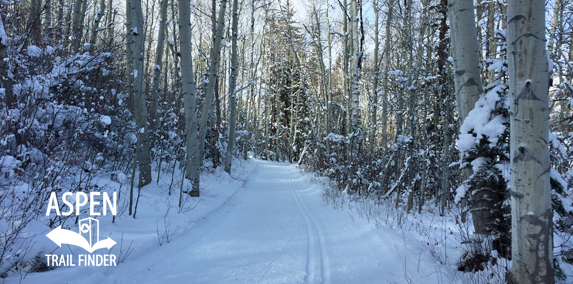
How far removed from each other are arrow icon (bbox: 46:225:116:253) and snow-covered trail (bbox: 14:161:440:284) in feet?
1.56

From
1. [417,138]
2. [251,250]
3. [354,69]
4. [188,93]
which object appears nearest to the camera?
[251,250]

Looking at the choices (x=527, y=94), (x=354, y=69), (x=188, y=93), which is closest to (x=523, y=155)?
(x=527, y=94)

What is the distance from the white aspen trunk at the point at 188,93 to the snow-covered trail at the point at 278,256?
7.48 feet

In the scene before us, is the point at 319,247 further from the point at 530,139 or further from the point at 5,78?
the point at 5,78

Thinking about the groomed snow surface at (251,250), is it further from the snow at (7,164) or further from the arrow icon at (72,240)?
the snow at (7,164)

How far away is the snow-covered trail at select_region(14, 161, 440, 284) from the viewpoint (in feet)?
11.3

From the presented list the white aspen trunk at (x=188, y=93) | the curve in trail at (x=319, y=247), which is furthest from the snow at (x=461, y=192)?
the white aspen trunk at (x=188, y=93)

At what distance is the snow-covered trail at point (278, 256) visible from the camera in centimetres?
346

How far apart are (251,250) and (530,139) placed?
3.75m

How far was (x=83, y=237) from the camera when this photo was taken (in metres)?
3.95

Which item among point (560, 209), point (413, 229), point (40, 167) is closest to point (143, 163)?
point (40, 167)

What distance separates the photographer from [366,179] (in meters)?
11.6

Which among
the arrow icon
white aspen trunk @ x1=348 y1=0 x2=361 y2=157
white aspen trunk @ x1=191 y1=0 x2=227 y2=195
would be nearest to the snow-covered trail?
the arrow icon

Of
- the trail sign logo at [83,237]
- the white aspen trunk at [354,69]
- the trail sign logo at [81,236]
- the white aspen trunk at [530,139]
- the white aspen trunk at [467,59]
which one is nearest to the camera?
the white aspen trunk at [530,139]
